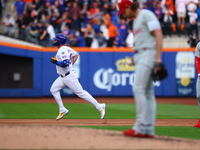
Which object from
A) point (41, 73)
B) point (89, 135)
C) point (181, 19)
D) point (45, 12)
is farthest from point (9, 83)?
point (89, 135)

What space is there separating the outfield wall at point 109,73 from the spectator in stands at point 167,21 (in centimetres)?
91

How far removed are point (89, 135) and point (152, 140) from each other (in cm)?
88

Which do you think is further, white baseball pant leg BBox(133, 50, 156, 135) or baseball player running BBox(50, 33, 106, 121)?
baseball player running BBox(50, 33, 106, 121)

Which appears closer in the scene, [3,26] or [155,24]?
[155,24]

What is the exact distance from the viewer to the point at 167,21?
67.1 ft

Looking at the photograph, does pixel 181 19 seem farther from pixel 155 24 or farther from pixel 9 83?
pixel 155 24

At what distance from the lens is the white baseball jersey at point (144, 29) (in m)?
6.16

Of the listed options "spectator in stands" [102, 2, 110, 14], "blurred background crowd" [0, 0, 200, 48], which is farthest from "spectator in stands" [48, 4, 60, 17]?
"spectator in stands" [102, 2, 110, 14]

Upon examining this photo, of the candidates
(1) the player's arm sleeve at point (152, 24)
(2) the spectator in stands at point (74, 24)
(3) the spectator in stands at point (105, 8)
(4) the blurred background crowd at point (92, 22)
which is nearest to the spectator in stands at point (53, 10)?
(4) the blurred background crowd at point (92, 22)

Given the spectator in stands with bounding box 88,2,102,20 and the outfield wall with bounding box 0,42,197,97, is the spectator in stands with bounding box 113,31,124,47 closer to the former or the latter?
the outfield wall with bounding box 0,42,197,97

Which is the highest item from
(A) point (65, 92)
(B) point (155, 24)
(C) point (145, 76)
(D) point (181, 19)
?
(D) point (181, 19)

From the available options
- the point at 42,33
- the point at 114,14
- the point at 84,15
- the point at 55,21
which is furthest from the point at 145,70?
the point at 84,15

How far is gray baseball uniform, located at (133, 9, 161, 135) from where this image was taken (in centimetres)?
616

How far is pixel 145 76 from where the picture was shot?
615cm
